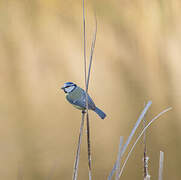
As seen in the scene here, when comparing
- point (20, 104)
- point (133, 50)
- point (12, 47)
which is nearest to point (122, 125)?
point (133, 50)

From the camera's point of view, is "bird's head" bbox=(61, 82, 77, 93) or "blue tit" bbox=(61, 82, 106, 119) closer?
"blue tit" bbox=(61, 82, 106, 119)

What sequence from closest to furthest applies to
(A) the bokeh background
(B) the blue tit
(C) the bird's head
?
(B) the blue tit → (C) the bird's head → (A) the bokeh background

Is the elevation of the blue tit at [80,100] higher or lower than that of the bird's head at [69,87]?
lower

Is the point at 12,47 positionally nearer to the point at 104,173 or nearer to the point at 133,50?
the point at 133,50

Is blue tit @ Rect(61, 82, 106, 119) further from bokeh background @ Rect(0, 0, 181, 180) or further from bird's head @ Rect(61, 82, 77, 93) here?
bokeh background @ Rect(0, 0, 181, 180)

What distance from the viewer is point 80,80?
59.6 inches

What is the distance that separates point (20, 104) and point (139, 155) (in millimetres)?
→ 657

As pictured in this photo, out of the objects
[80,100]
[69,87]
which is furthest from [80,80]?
[80,100]

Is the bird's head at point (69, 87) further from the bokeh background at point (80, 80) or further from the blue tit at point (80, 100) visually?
the bokeh background at point (80, 80)

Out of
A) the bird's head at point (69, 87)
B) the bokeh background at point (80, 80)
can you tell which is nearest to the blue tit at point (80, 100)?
the bird's head at point (69, 87)

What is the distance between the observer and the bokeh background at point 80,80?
4.63ft

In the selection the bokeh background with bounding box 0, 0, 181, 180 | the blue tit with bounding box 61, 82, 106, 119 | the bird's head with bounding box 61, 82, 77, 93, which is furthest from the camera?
the bokeh background with bounding box 0, 0, 181, 180

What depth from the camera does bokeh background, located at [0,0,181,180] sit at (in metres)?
1.41

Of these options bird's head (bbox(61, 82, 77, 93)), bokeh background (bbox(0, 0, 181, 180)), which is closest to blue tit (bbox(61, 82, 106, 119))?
bird's head (bbox(61, 82, 77, 93))
